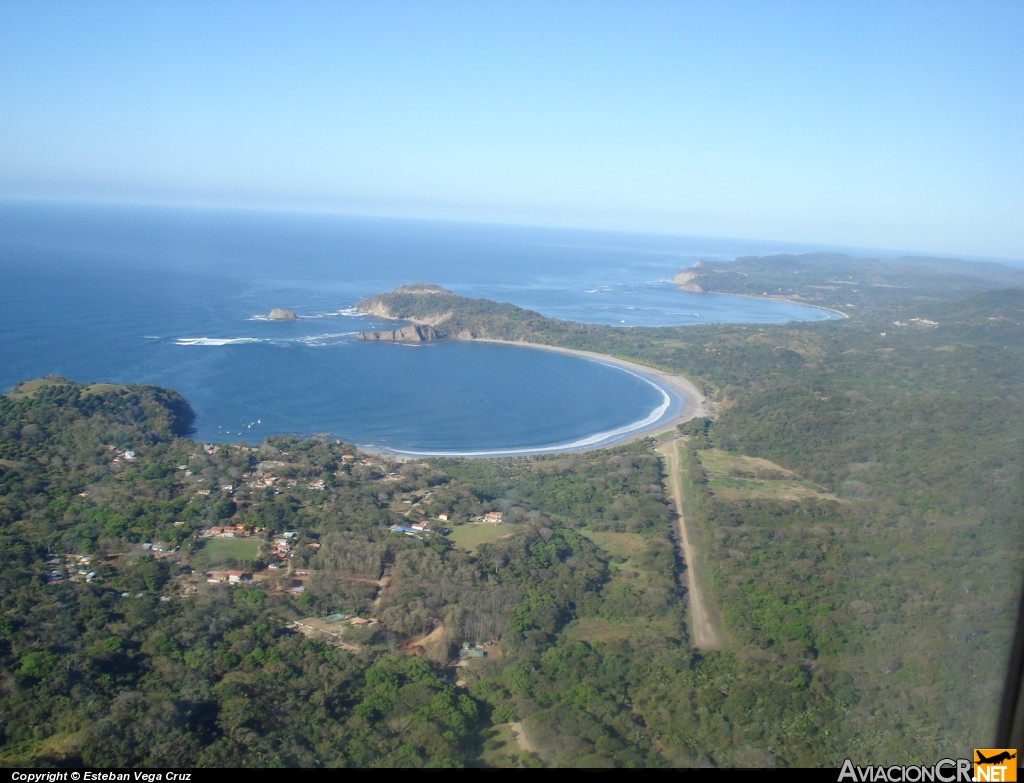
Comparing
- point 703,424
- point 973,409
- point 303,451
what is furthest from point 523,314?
point 973,409

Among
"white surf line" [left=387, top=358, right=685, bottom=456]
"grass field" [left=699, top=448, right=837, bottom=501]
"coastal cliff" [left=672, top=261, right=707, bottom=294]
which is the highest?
"coastal cliff" [left=672, top=261, right=707, bottom=294]

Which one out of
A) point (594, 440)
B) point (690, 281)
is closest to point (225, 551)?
point (594, 440)

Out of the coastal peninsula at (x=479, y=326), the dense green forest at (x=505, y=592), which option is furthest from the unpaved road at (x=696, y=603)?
the coastal peninsula at (x=479, y=326)

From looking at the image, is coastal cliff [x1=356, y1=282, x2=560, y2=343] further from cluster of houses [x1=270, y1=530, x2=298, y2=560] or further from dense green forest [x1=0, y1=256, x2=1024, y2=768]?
cluster of houses [x1=270, y1=530, x2=298, y2=560]

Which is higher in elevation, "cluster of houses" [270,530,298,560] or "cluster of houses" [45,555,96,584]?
"cluster of houses" [45,555,96,584]

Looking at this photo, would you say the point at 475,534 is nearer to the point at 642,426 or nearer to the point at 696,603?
the point at 696,603

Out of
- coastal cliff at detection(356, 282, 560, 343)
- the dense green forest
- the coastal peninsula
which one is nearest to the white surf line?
the dense green forest

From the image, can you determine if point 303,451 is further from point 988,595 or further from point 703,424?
point 988,595
